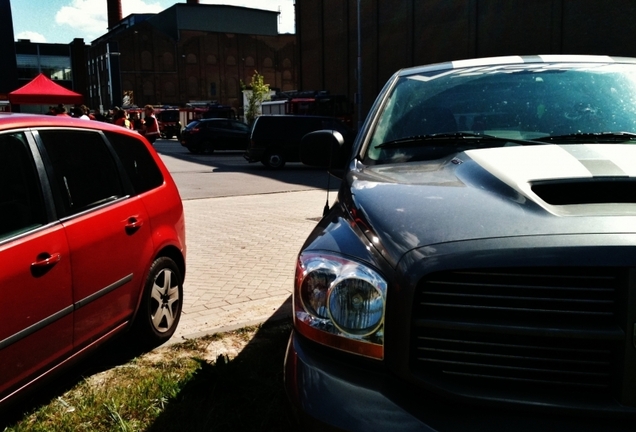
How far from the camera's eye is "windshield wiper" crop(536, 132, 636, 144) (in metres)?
2.76

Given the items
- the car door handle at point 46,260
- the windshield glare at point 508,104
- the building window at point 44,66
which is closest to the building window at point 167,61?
the building window at point 44,66

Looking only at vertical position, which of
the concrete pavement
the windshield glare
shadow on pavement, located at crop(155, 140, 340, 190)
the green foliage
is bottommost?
shadow on pavement, located at crop(155, 140, 340, 190)

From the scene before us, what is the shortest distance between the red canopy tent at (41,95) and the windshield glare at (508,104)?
58.5 ft

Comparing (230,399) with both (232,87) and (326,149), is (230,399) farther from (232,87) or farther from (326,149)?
(232,87)

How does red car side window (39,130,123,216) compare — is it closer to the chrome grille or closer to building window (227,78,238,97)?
the chrome grille

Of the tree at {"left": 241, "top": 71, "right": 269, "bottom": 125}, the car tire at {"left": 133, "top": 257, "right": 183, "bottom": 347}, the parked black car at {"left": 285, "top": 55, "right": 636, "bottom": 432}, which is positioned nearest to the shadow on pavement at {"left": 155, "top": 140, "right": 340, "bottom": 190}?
the car tire at {"left": 133, "top": 257, "right": 183, "bottom": 347}

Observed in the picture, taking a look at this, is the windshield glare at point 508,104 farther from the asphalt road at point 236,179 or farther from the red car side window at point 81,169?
the asphalt road at point 236,179

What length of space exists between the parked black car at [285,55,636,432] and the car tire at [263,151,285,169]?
20.0 metres

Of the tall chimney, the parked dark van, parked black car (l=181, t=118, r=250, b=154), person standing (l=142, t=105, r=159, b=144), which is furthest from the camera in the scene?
the tall chimney

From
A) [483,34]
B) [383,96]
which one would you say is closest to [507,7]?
[483,34]

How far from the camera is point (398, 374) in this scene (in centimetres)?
184

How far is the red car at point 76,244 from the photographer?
2930mm

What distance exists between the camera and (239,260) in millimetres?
7293

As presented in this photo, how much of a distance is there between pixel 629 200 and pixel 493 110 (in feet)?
4.76
